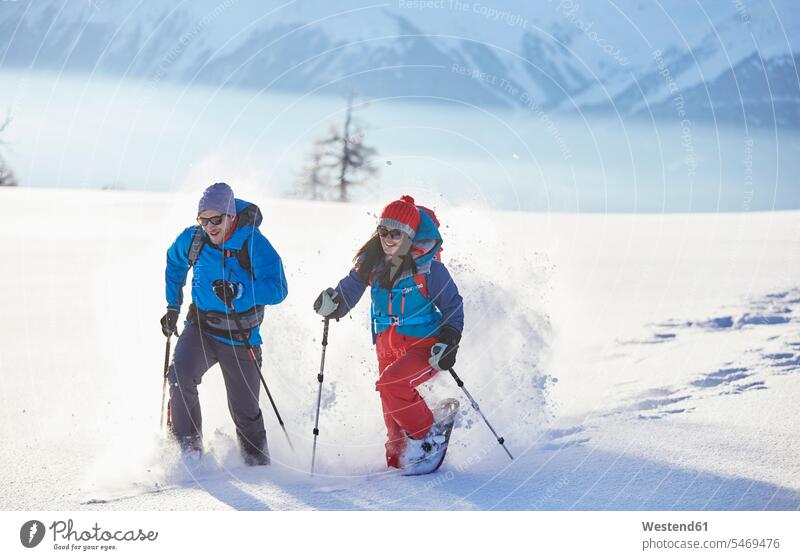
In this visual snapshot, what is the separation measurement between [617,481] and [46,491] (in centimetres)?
285

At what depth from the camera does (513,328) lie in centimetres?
580

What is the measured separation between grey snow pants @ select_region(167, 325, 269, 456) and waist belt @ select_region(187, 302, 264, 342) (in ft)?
0.15

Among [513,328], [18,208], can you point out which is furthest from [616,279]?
[18,208]

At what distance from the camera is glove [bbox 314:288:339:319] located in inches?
172

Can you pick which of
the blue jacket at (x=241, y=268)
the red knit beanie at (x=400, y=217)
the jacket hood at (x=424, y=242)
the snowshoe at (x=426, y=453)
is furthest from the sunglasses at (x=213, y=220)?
the snowshoe at (x=426, y=453)

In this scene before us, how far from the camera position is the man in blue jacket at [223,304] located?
4352mm

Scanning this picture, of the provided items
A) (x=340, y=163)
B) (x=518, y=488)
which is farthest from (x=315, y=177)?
(x=518, y=488)

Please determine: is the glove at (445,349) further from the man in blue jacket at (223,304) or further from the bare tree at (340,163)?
the bare tree at (340,163)

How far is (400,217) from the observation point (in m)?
4.25

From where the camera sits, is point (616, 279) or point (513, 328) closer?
point (513, 328)

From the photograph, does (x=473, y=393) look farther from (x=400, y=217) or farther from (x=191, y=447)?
(x=191, y=447)

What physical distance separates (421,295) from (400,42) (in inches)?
84.8
